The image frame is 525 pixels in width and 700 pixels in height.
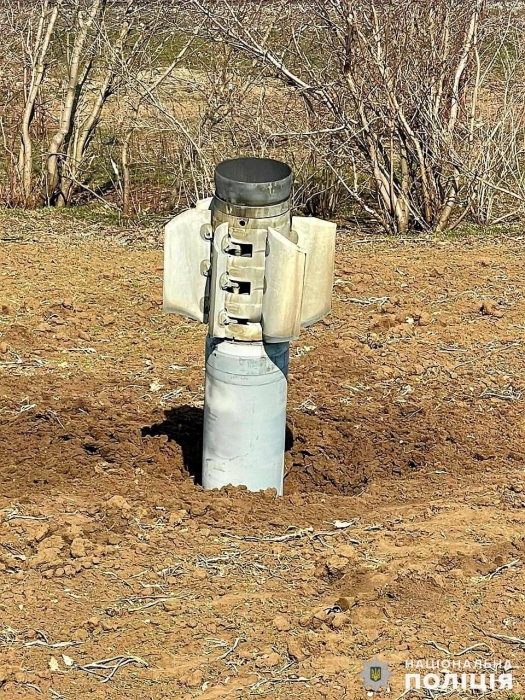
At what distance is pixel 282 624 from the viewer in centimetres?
367

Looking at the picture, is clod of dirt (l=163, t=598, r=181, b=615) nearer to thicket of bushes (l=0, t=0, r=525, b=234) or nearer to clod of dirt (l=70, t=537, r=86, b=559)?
clod of dirt (l=70, t=537, r=86, b=559)

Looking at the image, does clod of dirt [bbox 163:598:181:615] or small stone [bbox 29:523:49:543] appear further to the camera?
small stone [bbox 29:523:49:543]

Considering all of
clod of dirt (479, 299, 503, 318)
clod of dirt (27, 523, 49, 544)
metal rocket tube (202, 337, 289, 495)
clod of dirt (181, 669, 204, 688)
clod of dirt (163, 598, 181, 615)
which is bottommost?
clod of dirt (27, 523, 49, 544)

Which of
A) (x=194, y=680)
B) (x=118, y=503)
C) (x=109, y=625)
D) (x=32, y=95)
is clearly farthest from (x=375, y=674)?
(x=32, y=95)

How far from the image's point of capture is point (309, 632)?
3.64 metres

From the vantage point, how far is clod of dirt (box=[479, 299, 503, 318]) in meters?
6.62

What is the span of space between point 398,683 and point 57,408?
2568mm

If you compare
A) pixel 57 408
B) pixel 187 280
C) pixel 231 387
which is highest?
pixel 187 280

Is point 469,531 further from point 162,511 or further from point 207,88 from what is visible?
point 207,88

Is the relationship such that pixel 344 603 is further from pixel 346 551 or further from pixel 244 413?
pixel 244 413

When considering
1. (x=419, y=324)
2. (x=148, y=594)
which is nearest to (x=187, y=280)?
(x=148, y=594)

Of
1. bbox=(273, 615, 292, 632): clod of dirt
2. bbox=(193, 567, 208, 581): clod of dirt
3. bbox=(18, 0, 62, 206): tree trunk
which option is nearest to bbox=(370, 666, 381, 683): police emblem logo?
bbox=(273, 615, 292, 632): clod of dirt

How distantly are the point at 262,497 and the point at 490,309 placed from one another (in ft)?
8.50

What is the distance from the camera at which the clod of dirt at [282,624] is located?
144 inches
